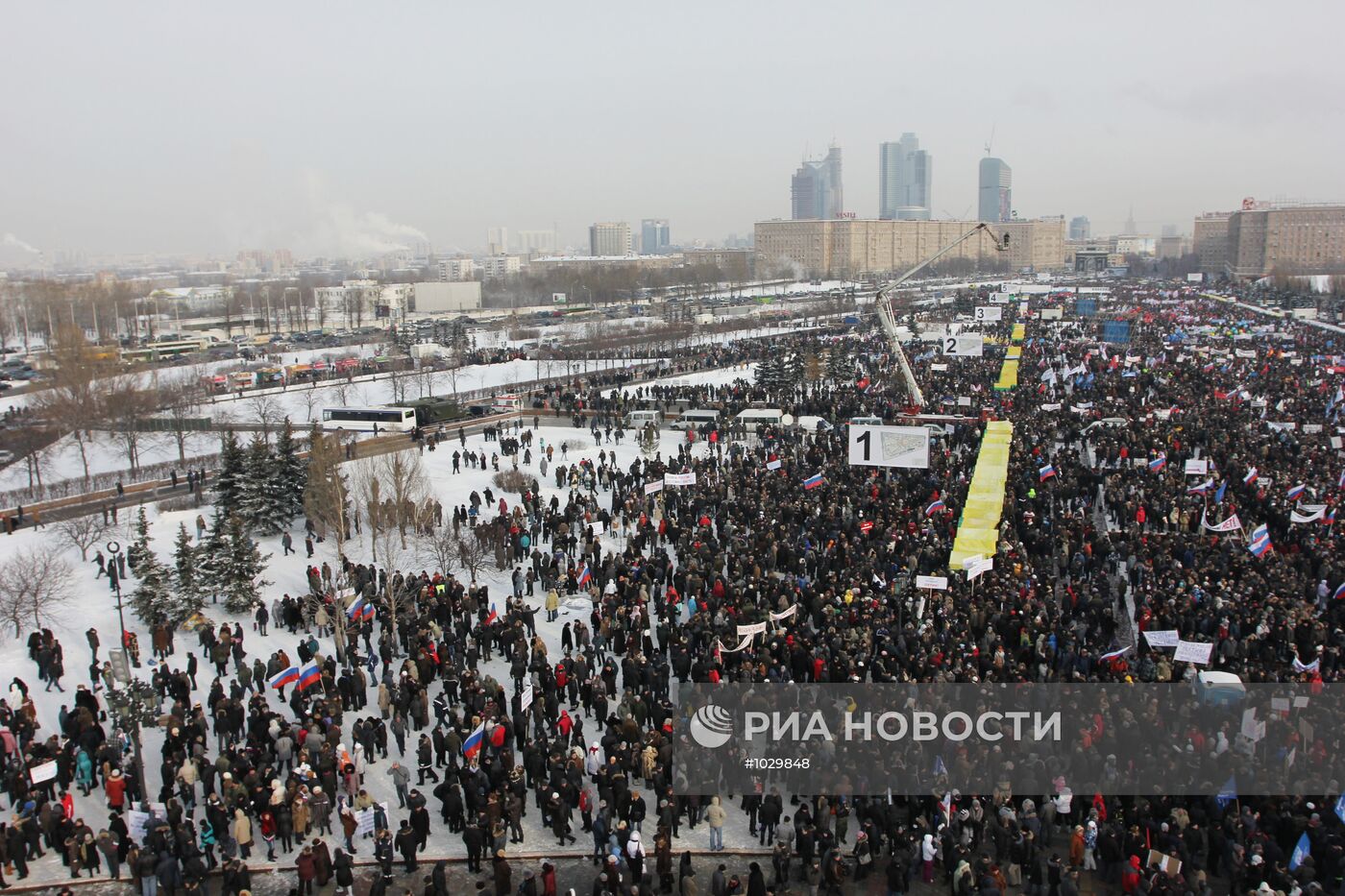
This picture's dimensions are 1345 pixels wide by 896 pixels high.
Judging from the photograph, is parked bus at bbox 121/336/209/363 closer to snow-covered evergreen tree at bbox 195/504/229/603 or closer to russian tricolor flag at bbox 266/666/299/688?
snow-covered evergreen tree at bbox 195/504/229/603

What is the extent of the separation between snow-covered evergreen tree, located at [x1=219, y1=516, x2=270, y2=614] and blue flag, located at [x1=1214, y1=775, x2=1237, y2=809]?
47.0 ft

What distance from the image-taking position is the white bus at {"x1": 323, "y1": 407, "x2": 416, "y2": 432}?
35094 mm

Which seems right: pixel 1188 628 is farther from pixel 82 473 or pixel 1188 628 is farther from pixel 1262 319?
pixel 1262 319

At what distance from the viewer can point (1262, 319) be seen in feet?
235

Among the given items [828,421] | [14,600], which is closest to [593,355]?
[828,421]

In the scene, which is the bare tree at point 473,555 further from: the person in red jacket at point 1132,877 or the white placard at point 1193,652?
the person in red jacket at point 1132,877

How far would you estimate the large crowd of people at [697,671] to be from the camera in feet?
32.4

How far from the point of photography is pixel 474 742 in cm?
1180

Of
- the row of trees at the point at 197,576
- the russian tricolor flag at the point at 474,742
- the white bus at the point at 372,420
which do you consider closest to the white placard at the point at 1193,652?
the russian tricolor flag at the point at 474,742

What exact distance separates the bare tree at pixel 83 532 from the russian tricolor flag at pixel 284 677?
9.04 m

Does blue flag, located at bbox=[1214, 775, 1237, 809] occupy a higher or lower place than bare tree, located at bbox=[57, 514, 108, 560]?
lower

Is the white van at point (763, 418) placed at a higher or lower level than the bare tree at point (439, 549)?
higher

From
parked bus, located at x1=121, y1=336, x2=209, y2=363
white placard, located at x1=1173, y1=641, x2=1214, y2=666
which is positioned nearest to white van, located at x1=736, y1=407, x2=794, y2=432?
white placard, located at x1=1173, y1=641, x2=1214, y2=666

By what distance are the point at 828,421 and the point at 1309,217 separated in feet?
494
